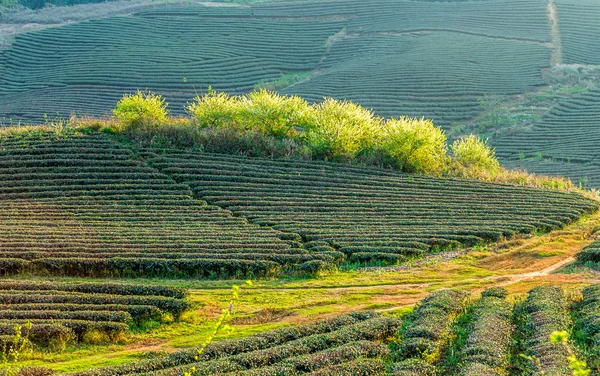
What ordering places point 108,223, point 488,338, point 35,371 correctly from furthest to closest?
point 108,223
point 488,338
point 35,371

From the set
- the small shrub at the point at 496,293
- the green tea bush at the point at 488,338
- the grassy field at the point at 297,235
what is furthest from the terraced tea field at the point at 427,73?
the green tea bush at the point at 488,338

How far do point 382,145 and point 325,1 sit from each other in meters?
83.7

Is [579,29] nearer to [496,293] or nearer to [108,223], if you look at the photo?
[108,223]

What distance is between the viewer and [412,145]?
5841cm

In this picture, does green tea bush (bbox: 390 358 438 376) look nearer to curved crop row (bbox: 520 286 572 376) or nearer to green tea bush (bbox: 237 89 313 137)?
curved crop row (bbox: 520 286 572 376)

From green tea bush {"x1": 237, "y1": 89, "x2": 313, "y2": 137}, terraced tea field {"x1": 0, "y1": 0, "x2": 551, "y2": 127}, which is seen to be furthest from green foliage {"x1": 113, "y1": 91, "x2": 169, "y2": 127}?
terraced tea field {"x1": 0, "y1": 0, "x2": 551, "y2": 127}

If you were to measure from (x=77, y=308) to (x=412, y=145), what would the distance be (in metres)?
36.7

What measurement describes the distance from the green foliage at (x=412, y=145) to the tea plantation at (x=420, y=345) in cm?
3034

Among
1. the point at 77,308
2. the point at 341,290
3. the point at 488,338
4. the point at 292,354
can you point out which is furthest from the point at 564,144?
the point at 77,308

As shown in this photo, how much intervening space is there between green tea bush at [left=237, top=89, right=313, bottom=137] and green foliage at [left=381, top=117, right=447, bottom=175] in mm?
7167

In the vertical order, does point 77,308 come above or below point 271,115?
below

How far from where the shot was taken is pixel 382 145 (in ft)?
197

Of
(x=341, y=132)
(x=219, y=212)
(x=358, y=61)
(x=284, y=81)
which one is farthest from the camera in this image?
(x=358, y=61)

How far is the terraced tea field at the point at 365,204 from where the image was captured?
4169cm
